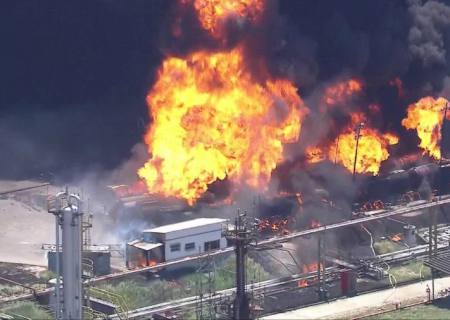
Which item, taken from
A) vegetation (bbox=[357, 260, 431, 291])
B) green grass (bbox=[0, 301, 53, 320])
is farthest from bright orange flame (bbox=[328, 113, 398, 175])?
green grass (bbox=[0, 301, 53, 320])

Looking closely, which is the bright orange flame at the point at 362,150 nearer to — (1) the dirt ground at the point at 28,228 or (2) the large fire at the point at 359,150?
(2) the large fire at the point at 359,150

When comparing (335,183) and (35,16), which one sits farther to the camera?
(35,16)

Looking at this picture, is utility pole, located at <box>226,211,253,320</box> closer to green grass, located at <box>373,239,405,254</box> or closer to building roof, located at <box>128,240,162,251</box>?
building roof, located at <box>128,240,162,251</box>

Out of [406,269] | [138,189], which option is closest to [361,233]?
[406,269]

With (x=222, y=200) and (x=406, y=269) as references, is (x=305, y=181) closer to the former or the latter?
(x=222, y=200)

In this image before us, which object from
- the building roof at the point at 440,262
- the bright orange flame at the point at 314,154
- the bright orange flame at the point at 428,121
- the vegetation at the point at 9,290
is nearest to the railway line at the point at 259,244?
the vegetation at the point at 9,290
